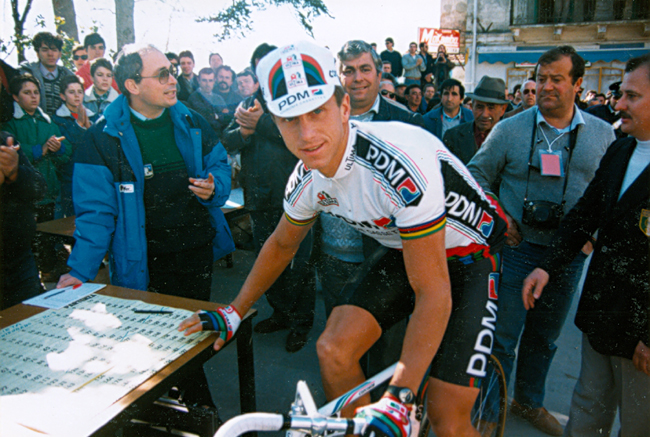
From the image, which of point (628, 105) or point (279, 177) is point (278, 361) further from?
point (628, 105)

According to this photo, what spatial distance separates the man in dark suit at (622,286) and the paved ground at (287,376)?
32.7 inches

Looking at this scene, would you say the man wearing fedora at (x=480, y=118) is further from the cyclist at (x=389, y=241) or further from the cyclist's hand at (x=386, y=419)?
the cyclist's hand at (x=386, y=419)

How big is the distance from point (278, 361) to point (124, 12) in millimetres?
3367

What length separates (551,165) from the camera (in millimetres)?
2592

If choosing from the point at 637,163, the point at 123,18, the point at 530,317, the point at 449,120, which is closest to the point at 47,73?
the point at 123,18

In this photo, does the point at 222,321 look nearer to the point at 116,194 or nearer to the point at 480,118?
the point at 116,194

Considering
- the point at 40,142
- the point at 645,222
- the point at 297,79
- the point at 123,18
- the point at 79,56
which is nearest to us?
the point at 297,79

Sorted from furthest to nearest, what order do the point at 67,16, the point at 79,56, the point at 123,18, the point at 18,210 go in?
the point at 79,56
the point at 67,16
the point at 123,18
the point at 18,210

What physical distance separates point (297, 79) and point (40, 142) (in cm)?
444

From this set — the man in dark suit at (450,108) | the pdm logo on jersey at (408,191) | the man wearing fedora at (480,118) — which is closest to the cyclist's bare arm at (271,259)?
the pdm logo on jersey at (408,191)

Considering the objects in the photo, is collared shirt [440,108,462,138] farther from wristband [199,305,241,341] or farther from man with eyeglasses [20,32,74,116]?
man with eyeglasses [20,32,74,116]

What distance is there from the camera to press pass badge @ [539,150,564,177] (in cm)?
259

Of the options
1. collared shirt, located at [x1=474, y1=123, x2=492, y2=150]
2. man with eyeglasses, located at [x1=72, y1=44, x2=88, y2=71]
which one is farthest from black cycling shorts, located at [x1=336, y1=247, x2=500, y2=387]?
man with eyeglasses, located at [x1=72, y1=44, x2=88, y2=71]

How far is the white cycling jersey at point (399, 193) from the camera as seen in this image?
4.84 feet
